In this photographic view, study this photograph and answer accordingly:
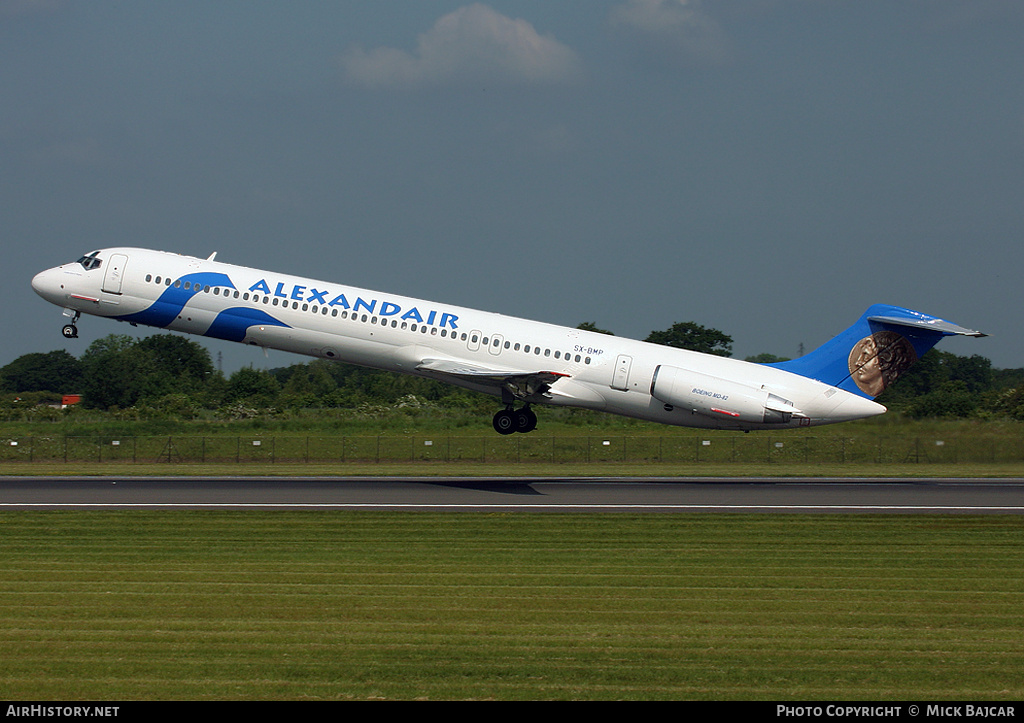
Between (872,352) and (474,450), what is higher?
(872,352)

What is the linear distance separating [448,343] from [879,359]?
47.0ft

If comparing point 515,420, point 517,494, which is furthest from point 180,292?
point 517,494

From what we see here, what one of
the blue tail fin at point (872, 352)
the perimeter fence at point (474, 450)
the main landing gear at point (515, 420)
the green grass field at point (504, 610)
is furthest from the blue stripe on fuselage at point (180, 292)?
the blue tail fin at point (872, 352)

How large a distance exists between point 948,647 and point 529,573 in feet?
24.2

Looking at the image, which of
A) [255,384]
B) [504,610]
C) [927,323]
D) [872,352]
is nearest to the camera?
[504,610]

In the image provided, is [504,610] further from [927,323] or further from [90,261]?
[90,261]

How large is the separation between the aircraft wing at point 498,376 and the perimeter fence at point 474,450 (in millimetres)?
13803

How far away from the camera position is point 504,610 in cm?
1560

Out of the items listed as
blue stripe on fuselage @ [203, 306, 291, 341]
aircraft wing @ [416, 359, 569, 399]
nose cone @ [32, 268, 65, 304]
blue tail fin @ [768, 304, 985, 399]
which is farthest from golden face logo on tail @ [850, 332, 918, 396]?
nose cone @ [32, 268, 65, 304]

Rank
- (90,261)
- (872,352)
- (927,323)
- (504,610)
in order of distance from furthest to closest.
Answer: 1. (90,261)
2. (872,352)
3. (927,323)
4. (504,610)

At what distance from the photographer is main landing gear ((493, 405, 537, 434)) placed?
34312 millimetres

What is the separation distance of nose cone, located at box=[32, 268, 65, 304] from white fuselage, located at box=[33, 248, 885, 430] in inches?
39.1

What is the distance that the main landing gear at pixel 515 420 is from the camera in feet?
113

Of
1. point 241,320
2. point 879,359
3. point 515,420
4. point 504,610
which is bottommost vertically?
point 504,610
